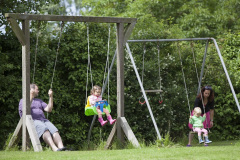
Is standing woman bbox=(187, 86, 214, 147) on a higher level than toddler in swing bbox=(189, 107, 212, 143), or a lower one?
higher

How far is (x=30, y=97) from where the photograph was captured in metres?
8.71

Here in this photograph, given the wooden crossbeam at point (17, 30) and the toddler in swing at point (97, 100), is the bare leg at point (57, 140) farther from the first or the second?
the wooden crossbeam at point (17, 30)

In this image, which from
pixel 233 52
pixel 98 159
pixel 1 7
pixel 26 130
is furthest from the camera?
pixel 233 52

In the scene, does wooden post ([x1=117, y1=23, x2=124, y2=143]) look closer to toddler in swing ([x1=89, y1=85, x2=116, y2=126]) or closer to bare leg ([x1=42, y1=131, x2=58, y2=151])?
toddler in swing ([x1=89, y1=85, x2=116, y2=126])

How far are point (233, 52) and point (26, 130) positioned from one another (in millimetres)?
7156

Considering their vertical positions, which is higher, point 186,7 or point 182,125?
point 186,7

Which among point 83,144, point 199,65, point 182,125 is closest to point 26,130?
point 83,144

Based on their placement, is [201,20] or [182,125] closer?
[182,125]

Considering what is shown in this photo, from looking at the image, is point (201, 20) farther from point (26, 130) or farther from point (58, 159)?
point (58, 159)

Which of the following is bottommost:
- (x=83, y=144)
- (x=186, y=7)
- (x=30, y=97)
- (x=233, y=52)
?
(x=83, y=144)

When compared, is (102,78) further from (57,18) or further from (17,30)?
(17,30)

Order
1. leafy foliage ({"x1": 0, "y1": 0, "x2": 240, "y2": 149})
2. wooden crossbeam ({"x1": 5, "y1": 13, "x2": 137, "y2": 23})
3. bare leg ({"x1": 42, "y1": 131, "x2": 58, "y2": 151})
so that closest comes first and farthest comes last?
1. bare leg ({"x1": 42, "y1": 131, "x2": 58, "y2": 151})
2. wooden crossbeam ({"x1": 5, "y1": 13, "x2": 137, "y2": 23})
3. leafy foliage ({"x1": 0, "y1": 0, "x2": 240, "y2": 149})

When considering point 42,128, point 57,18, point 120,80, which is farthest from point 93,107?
point 57,18

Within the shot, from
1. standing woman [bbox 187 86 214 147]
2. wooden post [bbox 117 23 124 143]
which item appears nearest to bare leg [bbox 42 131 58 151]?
wooden post [bbox 117 23 124 143]
